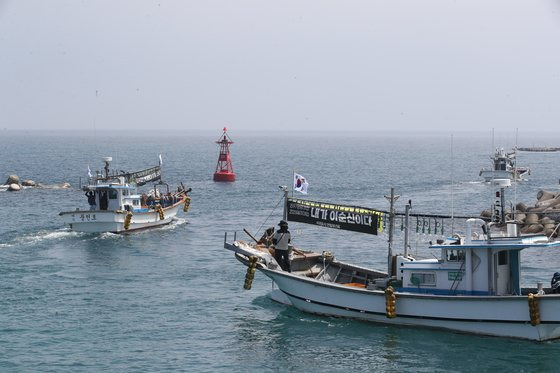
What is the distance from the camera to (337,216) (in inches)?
1330

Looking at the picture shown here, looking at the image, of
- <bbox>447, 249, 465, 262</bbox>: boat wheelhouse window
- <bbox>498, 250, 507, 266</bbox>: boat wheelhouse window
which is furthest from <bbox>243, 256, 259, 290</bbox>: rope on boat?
<bbox>498, 250, 507, 266</bbox>: boat wheelhouse window

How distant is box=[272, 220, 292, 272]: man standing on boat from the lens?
1323 inches

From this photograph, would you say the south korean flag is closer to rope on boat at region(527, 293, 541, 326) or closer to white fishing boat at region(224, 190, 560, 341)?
white fishing boat at region(224, 190, 560, 341)

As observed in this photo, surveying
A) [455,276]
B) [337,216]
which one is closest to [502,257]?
[455,276]

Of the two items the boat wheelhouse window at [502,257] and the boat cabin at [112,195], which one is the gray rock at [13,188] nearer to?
the boat cabin at [112,195]

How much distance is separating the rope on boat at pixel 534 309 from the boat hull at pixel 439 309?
0.14 metres

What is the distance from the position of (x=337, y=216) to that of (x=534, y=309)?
9011mm

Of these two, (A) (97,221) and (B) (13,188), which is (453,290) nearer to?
(A) (97,221)

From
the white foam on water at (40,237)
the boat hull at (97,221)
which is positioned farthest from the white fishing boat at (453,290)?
the boat hull at (97,221)

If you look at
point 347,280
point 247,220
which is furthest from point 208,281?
point 247,220

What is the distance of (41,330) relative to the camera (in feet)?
102

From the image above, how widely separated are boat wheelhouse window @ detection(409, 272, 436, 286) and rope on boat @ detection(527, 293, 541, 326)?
3.94 meters

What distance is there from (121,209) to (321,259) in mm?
22191

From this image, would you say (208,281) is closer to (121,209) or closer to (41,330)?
(41,330)
